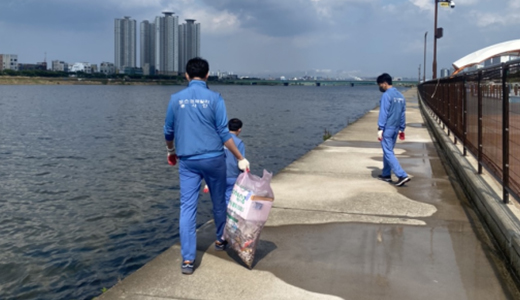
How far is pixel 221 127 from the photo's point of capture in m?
5.29

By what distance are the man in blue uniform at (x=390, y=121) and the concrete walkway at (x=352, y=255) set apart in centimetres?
35

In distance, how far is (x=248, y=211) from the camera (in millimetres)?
5211

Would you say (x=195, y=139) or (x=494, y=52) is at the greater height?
(x=494, y=52)

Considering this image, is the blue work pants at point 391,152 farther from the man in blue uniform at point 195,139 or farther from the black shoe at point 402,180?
the man in blue uniform at point 195,139

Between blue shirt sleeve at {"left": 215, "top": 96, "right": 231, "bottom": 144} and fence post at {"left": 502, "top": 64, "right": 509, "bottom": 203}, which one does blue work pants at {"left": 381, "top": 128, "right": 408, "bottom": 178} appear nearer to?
fence post at {"left": 502, "top": 64, "right": 509, "bottom": 203}

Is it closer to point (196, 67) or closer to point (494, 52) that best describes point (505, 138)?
point (196, 67)

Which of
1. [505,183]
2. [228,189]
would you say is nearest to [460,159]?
[505,183]

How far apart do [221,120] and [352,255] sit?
80.3 inches

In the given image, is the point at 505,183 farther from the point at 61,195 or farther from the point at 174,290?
the point at 61,195

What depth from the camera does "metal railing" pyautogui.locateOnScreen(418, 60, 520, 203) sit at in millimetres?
6348

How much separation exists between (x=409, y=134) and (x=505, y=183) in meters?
12.2

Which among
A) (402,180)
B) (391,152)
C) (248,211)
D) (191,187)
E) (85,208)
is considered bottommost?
(85,208)

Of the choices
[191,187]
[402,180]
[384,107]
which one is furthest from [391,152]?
[191,187]

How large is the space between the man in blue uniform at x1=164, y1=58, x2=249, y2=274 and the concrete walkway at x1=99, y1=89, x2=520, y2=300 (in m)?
0.48
